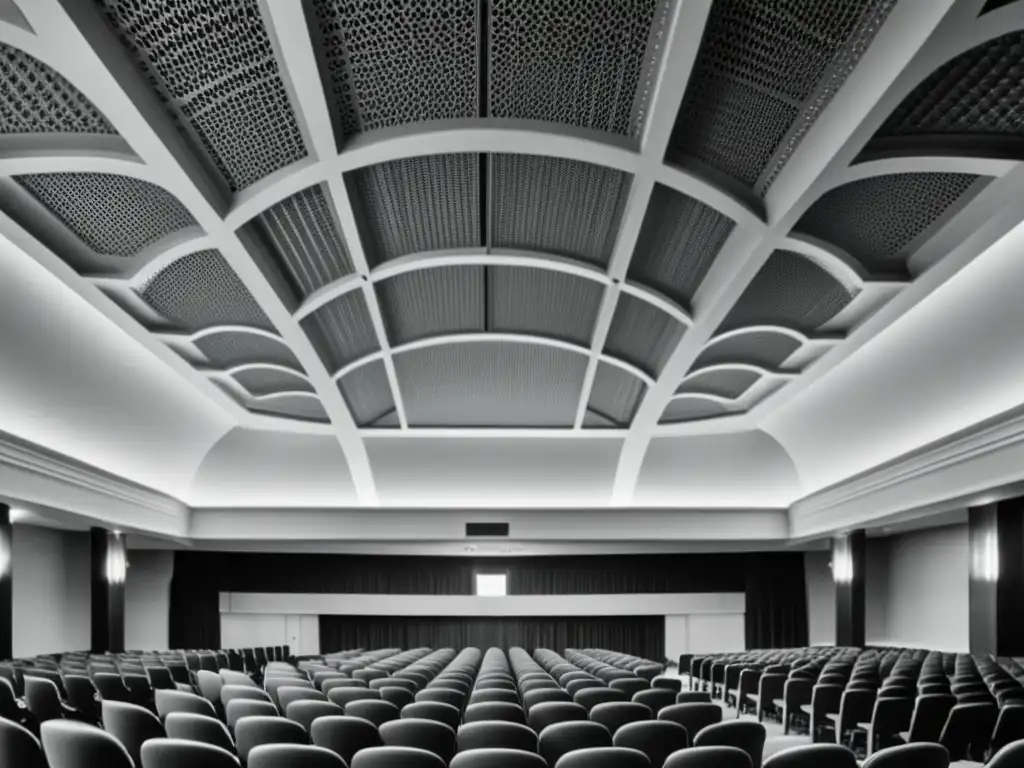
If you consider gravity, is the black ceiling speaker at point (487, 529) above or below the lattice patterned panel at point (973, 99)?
below

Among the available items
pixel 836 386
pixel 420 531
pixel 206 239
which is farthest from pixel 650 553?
pixel 206 239

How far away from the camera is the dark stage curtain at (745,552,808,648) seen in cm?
3316

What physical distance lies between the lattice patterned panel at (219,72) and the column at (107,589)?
14979 millimetres

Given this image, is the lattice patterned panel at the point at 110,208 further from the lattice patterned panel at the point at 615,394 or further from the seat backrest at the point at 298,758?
the lattice patterned panel at the point at 615,394

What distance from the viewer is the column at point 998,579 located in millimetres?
18578

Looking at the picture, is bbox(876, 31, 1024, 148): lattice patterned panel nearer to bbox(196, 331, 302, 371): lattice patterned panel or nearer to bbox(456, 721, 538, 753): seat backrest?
bbox(456, 721, 538, 753): seat backrest

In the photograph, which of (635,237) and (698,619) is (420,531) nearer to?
(698,619)

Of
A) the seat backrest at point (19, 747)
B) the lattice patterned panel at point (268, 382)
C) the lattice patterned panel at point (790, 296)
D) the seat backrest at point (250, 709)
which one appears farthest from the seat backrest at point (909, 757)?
the lattice patterned panel at point (268, 382)

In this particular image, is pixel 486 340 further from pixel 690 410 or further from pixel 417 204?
pixel 690 410

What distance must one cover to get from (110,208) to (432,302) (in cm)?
691

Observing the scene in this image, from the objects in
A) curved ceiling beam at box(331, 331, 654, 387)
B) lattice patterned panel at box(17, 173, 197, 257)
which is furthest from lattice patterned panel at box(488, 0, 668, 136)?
curved ceiling beam at box(331, 331, 654, 387)

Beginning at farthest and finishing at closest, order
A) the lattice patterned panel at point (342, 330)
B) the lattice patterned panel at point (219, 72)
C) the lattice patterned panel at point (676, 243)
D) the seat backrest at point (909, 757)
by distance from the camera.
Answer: the lattice patterned panel at point (342, 330), the lattice patterned panel at point (676, 243), the lattice patterned panel at point (219, 72), the seat backrest at point (909, 757)

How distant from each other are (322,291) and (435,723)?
12.2 meters

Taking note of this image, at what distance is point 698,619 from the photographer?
33469 millimetres
